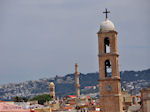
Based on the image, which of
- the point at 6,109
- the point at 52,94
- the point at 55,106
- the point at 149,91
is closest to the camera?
the point at 6,109

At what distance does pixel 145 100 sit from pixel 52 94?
7048 centimetres

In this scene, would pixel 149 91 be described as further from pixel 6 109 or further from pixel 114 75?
pixel 6 109

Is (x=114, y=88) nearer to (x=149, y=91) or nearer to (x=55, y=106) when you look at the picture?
(x=149, y=91)

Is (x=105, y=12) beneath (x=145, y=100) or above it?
above

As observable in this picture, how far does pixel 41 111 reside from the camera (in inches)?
2768

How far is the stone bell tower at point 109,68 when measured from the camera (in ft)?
168

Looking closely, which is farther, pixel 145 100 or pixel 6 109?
pixel 145 100

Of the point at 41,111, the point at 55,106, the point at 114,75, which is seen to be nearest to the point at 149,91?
the point at 114,75

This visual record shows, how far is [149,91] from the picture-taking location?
55031mm

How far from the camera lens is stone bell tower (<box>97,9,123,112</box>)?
51219 mm

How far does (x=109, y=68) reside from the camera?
5256 centimetres

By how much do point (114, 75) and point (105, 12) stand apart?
446 cm

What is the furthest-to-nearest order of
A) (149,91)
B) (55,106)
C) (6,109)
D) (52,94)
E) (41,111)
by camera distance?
(52,94) → (55,106) → (41,111) → (149,91) → (6,109)

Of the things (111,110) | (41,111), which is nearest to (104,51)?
(111,110)
